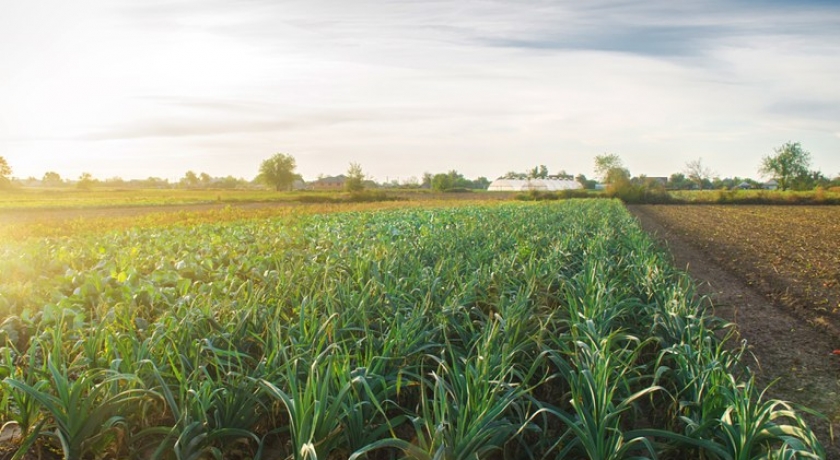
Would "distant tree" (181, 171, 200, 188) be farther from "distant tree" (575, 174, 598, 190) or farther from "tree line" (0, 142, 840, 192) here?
"distant tree" (575, 174, 598, 190)

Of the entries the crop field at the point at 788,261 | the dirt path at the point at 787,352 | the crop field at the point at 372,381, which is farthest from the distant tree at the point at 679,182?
the crop field at the point at 372,381

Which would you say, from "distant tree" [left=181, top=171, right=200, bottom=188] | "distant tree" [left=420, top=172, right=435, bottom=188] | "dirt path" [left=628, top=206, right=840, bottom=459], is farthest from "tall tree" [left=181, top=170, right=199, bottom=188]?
"dirt path" [left=628, top=206, right=840, bottom=459]

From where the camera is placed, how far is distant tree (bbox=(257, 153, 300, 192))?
319ft

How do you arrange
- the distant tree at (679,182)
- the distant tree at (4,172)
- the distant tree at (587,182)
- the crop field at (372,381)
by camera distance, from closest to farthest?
the crop field at (372,381)
the distant tree at (4,172)
the distant tree at (679,182)
the distant tree at (587,182)

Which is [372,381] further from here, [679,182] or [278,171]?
[679,182]

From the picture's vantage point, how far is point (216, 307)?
4.05 metres

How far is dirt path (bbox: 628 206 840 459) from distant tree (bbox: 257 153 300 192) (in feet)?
303

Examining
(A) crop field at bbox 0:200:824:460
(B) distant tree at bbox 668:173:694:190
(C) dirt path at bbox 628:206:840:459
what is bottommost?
(C) dirt path at bbox 628:206:840:459

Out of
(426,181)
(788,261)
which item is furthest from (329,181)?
(788,261)

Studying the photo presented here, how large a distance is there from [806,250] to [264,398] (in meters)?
17.5

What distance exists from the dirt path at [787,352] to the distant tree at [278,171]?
303ft

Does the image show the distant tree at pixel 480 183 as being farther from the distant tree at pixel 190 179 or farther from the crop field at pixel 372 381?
the crop field at pixel 372 381

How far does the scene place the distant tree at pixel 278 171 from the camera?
97.4 meters

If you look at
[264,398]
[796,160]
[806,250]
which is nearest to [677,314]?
[264,398]
